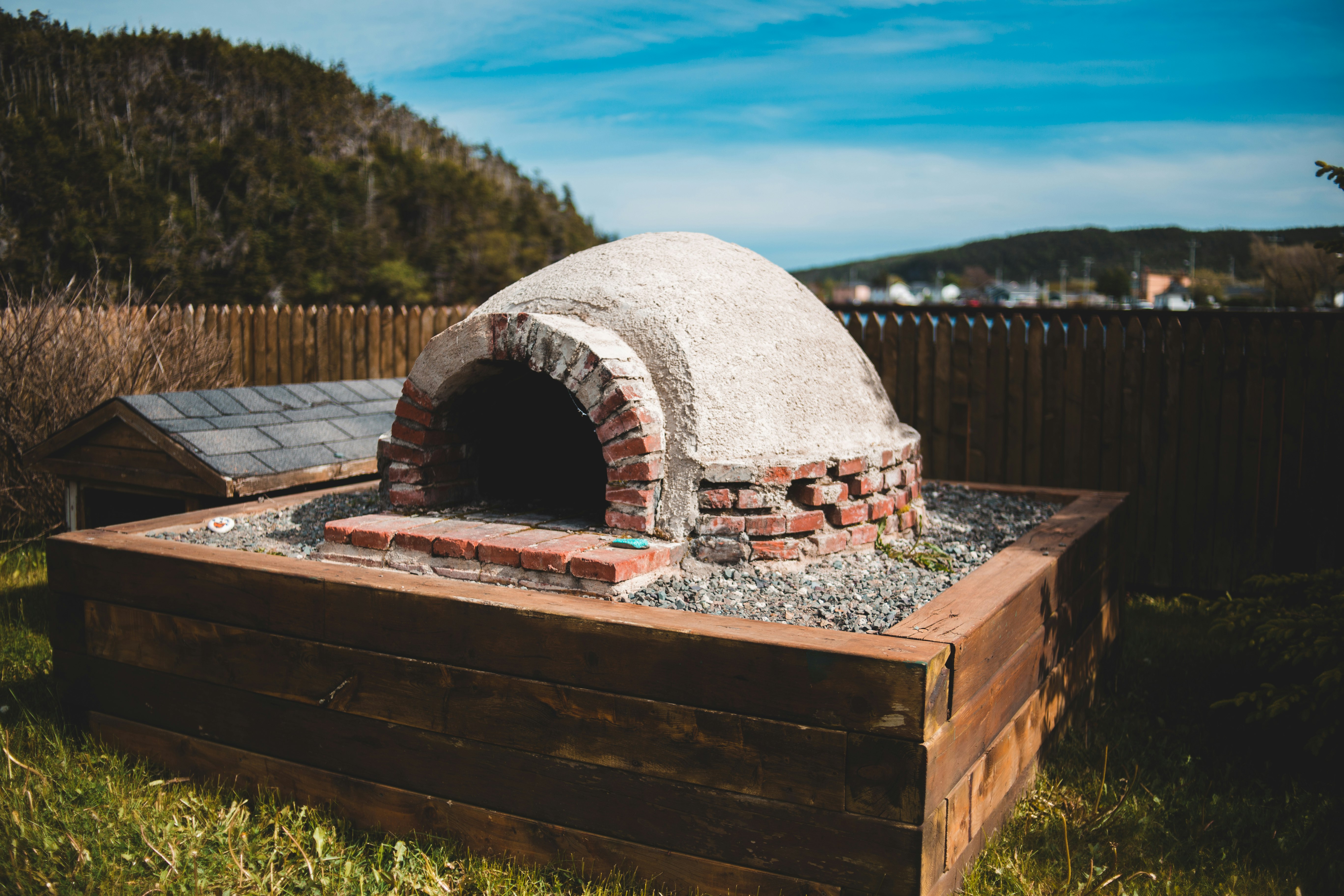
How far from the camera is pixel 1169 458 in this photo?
612cm

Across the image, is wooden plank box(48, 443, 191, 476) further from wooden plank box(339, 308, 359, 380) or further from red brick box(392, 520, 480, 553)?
wooden plank box(339, 308, 359, 380)

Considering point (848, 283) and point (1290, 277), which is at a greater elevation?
point (848, 283)

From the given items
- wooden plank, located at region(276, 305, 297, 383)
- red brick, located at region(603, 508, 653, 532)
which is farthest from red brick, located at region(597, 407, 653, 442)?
wooden plank, located at region(276, 305, 297, 383)

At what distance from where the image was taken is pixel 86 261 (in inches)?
887

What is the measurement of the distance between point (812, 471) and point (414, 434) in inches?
66.6

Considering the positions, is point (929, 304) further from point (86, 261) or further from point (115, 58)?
point (115, 58)

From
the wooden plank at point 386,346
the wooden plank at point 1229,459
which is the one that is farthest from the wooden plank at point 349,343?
the wooden plank at point 1229,459

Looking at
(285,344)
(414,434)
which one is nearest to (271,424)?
(414,434)

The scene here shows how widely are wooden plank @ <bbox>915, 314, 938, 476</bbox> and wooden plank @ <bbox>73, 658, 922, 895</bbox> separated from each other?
5046 millimetres

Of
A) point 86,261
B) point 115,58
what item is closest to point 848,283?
point 115,58

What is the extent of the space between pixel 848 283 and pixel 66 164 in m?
95.7

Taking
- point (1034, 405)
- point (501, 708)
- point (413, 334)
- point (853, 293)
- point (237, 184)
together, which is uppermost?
point (853, 293)

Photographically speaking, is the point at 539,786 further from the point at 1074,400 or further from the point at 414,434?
the point at 1074,400

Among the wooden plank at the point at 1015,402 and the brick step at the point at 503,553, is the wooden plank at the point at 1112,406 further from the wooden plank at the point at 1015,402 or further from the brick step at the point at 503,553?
the brick step at the point at 503,553
